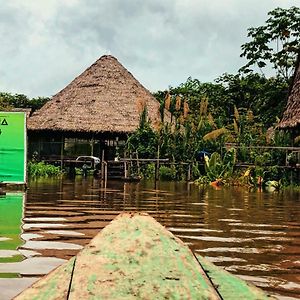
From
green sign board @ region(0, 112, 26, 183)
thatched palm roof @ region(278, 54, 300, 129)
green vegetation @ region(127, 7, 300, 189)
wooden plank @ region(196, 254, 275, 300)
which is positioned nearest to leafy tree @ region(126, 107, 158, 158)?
green vegetation @ region(127, 7, 300, 189)

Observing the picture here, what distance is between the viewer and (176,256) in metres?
2.10

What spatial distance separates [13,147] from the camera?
12.5m

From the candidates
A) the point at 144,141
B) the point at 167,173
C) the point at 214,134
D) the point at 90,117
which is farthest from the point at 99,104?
the point at 214,134

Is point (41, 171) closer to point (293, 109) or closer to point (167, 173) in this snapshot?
point (167, 173)

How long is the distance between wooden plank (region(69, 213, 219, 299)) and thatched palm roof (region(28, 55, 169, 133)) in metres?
22.3

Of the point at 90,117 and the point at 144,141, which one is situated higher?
the point at 90,117

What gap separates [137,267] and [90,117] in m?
25.0

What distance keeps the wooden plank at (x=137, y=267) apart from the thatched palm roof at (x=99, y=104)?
22283 millimetres

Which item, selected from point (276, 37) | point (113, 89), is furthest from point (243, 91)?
point (113, 89)

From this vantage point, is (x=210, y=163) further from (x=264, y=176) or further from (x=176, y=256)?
(x=176, y=256)

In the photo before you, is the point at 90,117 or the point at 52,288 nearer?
the point at 52,288

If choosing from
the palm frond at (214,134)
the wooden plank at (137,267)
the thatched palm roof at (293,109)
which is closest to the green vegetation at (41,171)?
the palm frond at (214,134)

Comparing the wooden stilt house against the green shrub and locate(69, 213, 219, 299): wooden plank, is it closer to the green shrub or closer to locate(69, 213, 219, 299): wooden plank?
the green shrub

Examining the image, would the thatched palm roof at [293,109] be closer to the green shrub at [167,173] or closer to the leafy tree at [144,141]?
the green shrub at [167,173]
